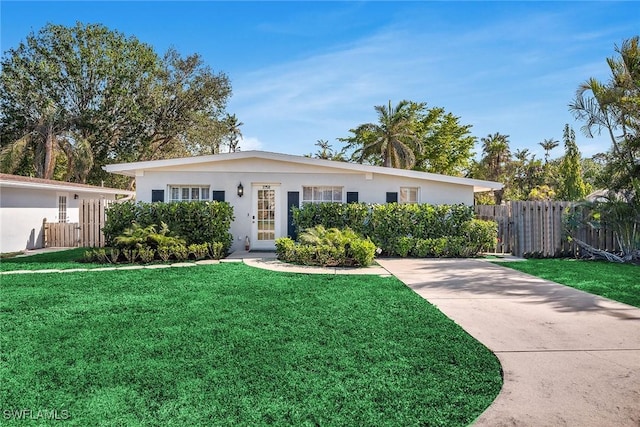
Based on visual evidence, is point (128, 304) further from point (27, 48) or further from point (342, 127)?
point (342, 127)

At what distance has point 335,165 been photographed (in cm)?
1253

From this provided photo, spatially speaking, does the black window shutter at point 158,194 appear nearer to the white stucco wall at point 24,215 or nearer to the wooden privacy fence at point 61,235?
the wooden privacy fence at point 61,235

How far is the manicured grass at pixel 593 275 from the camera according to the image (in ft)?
21.9

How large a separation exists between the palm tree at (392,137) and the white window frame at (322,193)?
16.8 metres

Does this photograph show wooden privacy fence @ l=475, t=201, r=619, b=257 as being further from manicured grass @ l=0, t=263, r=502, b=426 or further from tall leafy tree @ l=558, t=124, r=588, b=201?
tall leafy tree @ l=558, t=124, r=588, b=201

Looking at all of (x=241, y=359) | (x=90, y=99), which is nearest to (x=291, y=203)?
(x=241, y=359)

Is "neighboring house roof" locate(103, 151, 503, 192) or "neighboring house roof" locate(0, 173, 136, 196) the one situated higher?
"neighboring house roof" locate(103, 151, 503, 192)

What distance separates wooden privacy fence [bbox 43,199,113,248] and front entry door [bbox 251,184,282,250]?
5475 millimetres

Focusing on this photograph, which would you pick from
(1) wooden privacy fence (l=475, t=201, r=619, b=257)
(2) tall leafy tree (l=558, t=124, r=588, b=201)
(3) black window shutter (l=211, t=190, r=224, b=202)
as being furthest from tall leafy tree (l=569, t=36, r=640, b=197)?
(2) tall leafy tree (l=558, t=124, r=588, b=201)

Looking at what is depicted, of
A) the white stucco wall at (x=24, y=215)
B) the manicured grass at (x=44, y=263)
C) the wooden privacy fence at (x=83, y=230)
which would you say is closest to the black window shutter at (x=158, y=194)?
the wooden privacy fence at (x=83, y=230)

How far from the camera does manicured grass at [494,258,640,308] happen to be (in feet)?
21.9

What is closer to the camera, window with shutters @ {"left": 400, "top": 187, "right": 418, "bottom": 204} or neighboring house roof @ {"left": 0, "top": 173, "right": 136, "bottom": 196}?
neighboring house roof @ {"left": 0, "top": 173, "right": 136, "bottom": 196}

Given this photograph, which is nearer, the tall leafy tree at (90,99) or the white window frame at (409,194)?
the white window frame at (409,194)

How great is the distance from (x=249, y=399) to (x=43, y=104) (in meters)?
28.5
